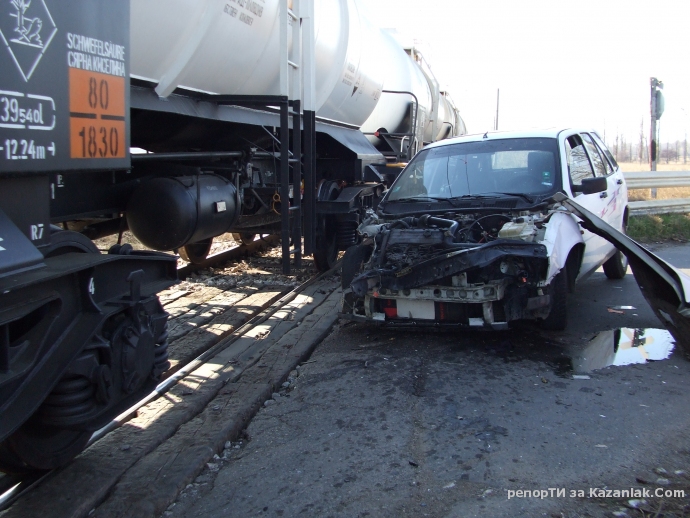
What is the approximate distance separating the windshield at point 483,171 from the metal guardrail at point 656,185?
760 cm

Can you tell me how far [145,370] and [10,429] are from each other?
944mm

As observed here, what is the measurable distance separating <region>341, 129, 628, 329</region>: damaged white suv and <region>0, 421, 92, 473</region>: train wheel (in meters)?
2.71

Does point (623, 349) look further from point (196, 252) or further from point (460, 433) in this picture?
point (196, 252)

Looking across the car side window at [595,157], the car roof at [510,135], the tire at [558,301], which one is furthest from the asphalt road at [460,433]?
the car side window at [595,157]

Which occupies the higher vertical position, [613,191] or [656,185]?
[656,185]

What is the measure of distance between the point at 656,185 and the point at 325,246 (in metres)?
8.80

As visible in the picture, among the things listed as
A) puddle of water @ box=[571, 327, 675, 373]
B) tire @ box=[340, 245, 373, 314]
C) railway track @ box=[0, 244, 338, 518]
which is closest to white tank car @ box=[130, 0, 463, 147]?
tire @ box=[340, 245, 373, 314]

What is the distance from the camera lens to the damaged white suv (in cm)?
514

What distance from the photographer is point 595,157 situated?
24.1 feet

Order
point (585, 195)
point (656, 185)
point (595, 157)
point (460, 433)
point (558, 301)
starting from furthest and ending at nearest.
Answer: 1. point (656, 185)
2. point (595, 157)
3. point (585, 195)
4. point (558, 301)
5. point (460, 433)

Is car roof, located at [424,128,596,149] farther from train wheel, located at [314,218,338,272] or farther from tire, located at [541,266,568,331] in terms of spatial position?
train wheel, located at [314,218,338,272]

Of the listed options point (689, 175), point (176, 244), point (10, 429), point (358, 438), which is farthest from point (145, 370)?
point (689, 175)

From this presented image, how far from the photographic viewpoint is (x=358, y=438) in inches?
151

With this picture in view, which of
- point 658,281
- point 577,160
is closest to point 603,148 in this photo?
point 577,160
